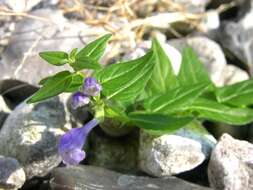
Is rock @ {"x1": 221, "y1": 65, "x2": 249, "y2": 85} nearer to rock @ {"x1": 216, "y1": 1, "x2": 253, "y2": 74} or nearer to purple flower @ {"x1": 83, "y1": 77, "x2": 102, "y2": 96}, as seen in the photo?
rock @ {"x1": 216, "y1": 1, "x2": 253, "y2": 74}

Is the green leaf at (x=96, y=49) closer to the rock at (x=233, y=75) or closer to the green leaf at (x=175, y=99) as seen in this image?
the green leaf at (x=175, y=99)

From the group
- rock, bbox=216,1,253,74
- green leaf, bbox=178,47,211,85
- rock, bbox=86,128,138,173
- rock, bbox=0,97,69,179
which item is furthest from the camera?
rock, bbox=216,1,253,74

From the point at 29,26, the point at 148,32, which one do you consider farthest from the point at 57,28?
the point at 148,32

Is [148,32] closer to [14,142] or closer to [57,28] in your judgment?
[57,28]

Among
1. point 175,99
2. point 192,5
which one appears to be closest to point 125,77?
point 175,99

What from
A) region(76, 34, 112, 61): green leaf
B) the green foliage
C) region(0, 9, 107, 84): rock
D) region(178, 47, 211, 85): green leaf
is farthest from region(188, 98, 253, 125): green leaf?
region(0, 9, 107, 84): rock
